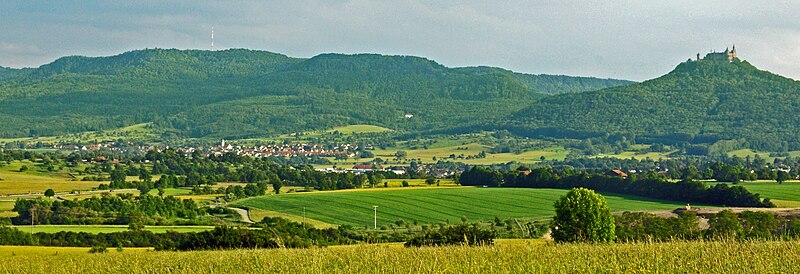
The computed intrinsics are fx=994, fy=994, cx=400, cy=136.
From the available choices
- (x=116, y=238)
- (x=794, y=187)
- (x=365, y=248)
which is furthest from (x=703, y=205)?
(x=365, y=248)

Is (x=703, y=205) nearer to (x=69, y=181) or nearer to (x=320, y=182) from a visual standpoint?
(x=320, y=182)

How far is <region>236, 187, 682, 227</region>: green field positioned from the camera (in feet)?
233

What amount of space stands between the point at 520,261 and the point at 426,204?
208ft

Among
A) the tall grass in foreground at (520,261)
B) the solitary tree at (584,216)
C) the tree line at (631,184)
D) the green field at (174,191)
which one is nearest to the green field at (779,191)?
the tree line at (631,184)

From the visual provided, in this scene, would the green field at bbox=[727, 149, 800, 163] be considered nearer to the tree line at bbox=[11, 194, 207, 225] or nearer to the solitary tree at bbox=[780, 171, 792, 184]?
the solitary tree at bbox=[780, 171, 792, 184]

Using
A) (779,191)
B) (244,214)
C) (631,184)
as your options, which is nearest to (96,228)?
(244,214)

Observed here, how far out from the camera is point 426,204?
77.6 meters

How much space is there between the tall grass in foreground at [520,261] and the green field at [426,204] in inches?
2056

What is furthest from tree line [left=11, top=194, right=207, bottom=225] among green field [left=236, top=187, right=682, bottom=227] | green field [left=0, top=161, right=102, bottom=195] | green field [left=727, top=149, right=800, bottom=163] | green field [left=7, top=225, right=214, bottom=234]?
green field [left=727, top=149, right=800, bottom=163]

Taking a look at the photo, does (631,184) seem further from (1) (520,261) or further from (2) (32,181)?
(1) (520,261)

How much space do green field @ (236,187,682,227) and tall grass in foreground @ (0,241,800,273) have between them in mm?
52221

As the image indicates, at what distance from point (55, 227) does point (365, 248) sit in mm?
48819

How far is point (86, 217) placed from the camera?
6769 cm

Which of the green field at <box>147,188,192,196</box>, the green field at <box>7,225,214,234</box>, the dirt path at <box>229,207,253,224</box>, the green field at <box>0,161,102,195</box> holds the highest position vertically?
the green field at <box>0,161,102,195</box>
